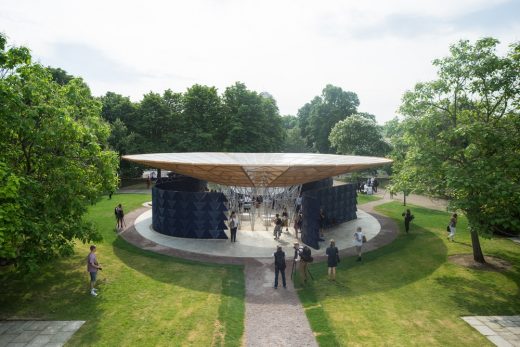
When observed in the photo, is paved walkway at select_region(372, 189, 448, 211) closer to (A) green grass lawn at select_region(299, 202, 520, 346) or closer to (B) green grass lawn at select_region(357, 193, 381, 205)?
(B) green grass lawn at select_region(357, 193, 381, 205)

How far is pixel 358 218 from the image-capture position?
2881cm

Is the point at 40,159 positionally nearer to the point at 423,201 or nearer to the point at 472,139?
the point at 472,139

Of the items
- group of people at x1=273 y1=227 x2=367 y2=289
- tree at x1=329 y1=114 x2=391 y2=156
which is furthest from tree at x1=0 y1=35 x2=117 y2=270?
tree at x1=329 y1=114 x2=391 y2=156

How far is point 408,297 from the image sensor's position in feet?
45.1

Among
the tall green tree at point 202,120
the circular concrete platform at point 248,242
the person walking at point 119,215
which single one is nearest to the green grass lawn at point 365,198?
the circular concrete platform at point 248,242

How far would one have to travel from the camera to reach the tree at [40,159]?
11.1 metres

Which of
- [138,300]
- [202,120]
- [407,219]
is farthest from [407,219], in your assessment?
[202,120]

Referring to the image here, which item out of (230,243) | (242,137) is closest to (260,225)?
(230,243)

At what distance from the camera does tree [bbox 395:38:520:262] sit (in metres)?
13.9

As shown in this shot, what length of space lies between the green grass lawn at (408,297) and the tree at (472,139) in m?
2.70

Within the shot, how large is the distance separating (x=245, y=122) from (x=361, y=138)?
62.7 feet

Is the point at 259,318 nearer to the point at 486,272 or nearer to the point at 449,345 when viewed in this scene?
the point at 449,345

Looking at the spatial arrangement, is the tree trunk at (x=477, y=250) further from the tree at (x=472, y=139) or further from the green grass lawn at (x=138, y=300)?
the green grass lawn at (x=138, y=300)

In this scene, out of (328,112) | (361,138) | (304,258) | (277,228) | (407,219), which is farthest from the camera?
(328,112)
